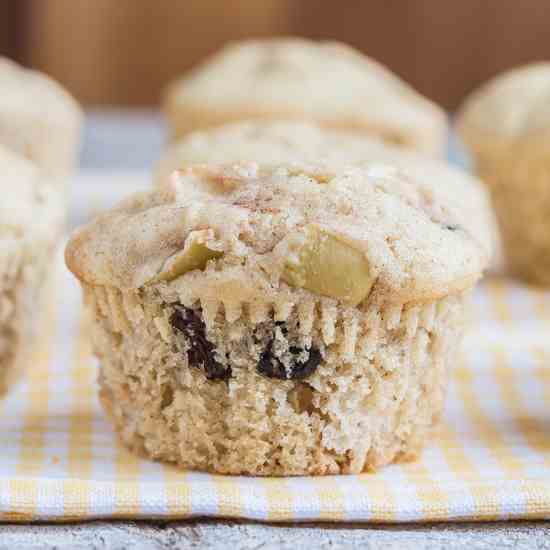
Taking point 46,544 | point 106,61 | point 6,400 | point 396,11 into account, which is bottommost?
point 106,61

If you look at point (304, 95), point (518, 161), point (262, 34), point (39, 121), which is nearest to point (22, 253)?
point (39, 121)

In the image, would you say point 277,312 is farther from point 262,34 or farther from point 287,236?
point 262,34

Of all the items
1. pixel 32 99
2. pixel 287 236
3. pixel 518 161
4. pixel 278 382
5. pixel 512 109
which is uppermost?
pixel 287 236

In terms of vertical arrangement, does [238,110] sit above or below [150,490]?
below

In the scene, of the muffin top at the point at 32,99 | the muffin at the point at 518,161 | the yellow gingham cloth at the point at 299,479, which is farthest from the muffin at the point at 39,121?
the muffin at the point at 518,161

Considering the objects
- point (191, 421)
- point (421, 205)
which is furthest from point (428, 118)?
point (191, 421)

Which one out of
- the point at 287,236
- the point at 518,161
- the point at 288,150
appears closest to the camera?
the point at 287,236

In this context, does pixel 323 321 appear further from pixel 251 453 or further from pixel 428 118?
pixel 428 118
